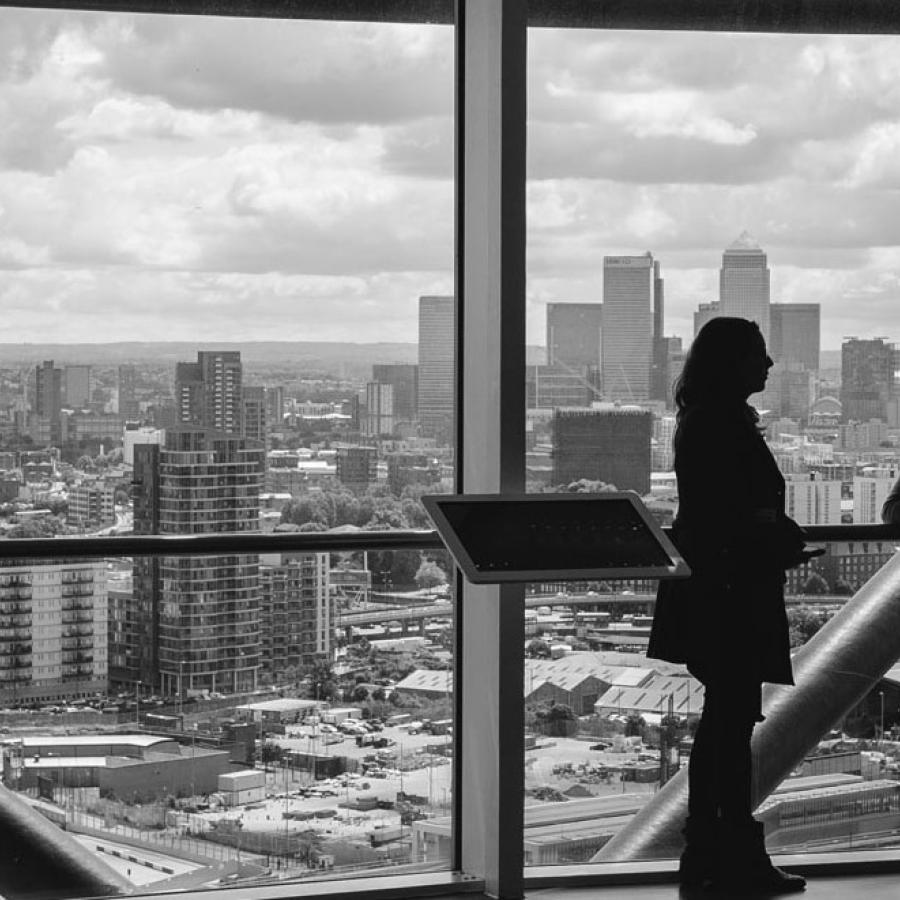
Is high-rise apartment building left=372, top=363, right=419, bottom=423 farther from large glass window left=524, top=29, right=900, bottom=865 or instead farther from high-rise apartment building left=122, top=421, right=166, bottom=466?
high-rise apartment building left=122, top=421, right=166, bottom=466

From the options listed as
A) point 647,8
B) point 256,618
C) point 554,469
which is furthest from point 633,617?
point 647,8

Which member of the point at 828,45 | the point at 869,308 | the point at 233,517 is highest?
the point at 828,45

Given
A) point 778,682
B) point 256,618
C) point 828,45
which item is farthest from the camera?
point 828,45

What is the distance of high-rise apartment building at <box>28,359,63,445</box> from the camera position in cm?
423

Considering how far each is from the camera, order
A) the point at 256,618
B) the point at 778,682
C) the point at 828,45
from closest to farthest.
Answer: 1. the point at 778,682
2. the point at 256,618
3. the point at 828,45

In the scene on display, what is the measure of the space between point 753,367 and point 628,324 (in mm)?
568

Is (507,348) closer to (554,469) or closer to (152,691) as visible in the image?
(554,469)

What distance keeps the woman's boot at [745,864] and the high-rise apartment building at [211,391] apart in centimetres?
184

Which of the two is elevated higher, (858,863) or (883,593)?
(883,593)

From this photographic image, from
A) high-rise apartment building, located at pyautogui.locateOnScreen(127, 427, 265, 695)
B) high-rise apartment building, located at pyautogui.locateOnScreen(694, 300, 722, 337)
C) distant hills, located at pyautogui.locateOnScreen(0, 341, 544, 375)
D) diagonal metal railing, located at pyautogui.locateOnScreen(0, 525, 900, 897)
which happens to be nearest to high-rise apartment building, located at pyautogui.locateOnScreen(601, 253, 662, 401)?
high-rise apartment building, located at pyautogui.locateOnScreen(694, 300, 722, 337)

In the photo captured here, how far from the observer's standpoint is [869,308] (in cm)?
476

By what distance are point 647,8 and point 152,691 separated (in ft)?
8.30

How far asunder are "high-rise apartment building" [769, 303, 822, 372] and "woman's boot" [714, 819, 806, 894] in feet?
4.71

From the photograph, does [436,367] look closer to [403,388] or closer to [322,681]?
[403,388]
